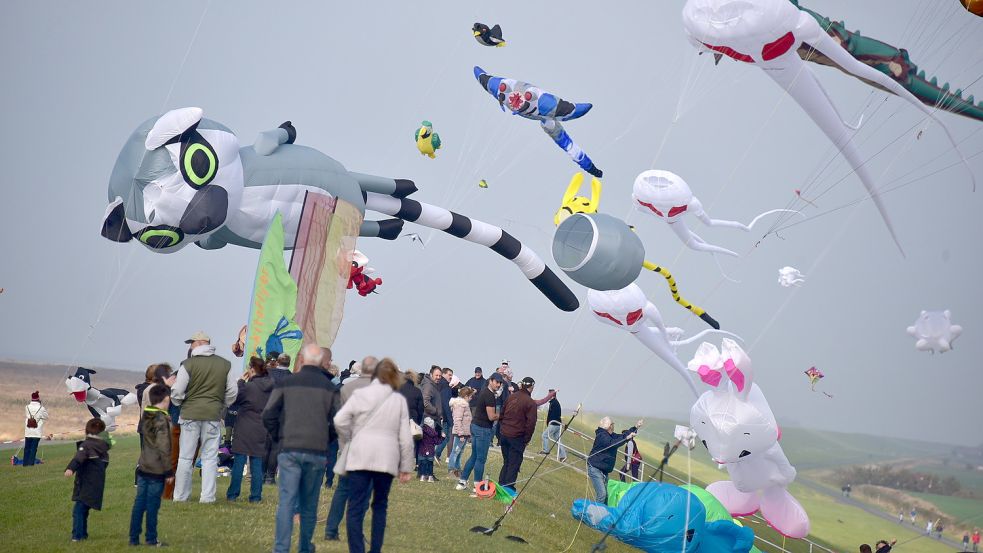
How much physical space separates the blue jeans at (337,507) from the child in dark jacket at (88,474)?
196 cm

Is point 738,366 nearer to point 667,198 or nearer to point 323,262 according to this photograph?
point 667,198

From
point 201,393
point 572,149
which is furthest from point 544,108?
point 201,393

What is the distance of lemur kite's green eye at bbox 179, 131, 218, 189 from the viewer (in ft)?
38.2

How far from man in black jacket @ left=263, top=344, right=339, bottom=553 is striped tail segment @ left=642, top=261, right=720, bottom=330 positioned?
12.0m

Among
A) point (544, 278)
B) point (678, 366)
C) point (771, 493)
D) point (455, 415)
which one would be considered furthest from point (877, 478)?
point (455, 415)

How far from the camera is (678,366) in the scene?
20703 mm

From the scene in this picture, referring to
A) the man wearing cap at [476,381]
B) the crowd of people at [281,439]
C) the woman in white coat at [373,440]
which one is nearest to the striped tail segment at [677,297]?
the man wearing cap at [476,381]

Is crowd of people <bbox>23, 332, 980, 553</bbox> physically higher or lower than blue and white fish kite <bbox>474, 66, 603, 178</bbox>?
lower

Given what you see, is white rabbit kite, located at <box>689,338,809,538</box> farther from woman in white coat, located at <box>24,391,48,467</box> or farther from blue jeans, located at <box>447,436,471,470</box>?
woman in white coat, located at <box>24,391,48,467</box>

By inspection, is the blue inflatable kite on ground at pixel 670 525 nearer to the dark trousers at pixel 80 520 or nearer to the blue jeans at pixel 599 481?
the blue jeans at pixel 599 481

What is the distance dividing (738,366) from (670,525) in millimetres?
2432

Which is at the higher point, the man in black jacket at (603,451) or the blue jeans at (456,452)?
the man in black jacket at (603,451)

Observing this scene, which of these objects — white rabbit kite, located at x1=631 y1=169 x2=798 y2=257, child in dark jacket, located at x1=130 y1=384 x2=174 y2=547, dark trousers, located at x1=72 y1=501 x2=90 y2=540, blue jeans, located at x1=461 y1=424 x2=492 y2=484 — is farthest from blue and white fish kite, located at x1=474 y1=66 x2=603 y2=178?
dark trousers, located at x1=72 y1=501 x2=90 y2=540

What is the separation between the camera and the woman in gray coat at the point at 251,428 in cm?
992
